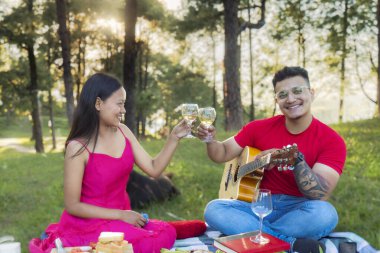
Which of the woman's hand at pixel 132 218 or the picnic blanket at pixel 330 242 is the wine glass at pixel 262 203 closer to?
the picnic blanket at pixel 330 242

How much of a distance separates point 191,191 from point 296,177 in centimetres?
445

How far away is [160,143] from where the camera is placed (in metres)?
13.9

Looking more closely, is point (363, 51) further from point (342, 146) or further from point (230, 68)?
point (342, 146)

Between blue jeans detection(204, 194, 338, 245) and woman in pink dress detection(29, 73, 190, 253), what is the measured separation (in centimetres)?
65

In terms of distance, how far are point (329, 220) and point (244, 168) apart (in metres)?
0.94

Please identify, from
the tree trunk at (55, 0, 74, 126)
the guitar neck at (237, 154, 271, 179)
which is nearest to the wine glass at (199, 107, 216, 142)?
the guitar neck at (237, 154, 271, 179)

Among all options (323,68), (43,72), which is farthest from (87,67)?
(323,68)

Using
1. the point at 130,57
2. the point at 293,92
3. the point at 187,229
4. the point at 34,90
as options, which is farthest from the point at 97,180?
the point at 34,90

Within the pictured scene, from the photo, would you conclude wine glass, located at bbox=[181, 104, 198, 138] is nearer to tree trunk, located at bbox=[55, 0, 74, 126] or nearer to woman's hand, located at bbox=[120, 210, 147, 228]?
woman's hand, located at bbox=[120, 210, 147, 228]

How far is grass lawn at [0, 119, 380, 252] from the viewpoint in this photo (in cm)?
617

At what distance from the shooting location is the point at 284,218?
4.16 metres

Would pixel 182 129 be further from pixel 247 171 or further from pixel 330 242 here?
pixel 330 242

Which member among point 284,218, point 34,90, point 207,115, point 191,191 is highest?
point 34,90

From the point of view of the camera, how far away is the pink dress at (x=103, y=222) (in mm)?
3689
